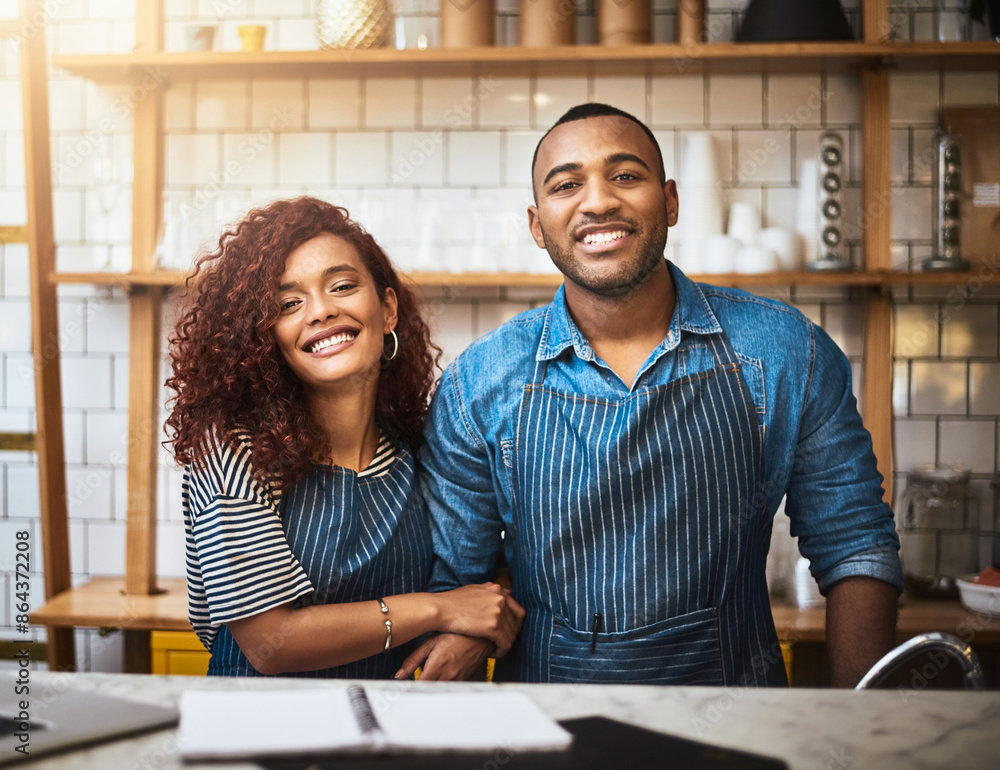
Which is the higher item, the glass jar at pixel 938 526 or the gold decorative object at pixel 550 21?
the gold decorative object at pixel 550 21

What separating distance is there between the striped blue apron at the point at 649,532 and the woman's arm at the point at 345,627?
0.52ft

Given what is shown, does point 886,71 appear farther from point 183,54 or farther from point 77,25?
point 77,25

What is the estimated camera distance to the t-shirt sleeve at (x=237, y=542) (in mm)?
1284

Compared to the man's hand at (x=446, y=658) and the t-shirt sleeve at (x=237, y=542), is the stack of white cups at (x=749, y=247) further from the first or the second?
the t-shirt sleeve at (x=237, y=542)

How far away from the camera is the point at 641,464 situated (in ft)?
4.81

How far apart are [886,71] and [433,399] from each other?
5.34 feet

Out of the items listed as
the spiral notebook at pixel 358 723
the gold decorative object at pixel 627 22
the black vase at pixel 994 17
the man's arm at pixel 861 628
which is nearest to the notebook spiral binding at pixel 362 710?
the spiral notebook at pixel 358 723

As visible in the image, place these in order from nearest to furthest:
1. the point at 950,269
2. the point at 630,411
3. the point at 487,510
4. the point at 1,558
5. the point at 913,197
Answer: the point at 630,411, the point at 487,510, the point at 950,269, the point at 913,197, the point at 1,558

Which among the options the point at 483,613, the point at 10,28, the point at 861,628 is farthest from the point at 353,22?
the point at 861,628

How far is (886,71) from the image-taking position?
2.30 metres

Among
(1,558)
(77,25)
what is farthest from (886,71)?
(1,558)

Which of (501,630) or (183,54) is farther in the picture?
(183,54)

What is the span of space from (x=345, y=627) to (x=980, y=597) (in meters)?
1.73

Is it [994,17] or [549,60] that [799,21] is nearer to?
[994,17]
